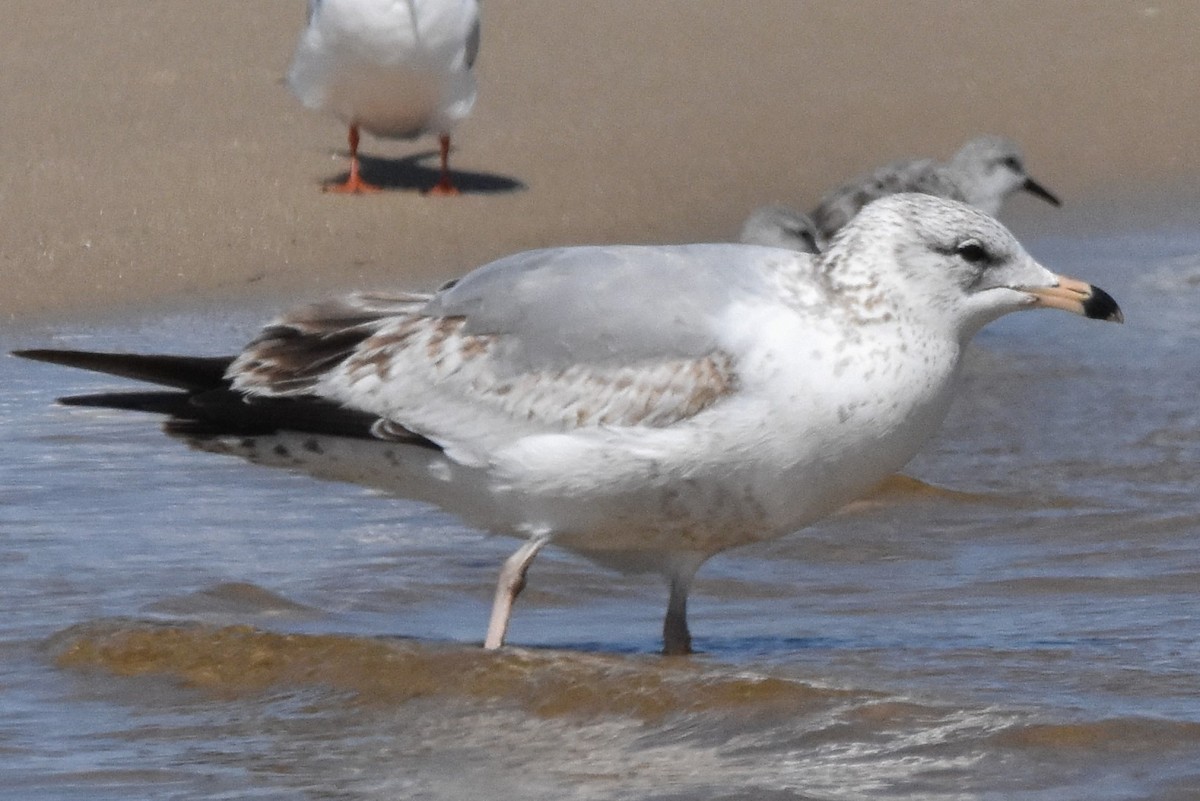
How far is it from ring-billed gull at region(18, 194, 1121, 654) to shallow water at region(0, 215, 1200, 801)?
33cm

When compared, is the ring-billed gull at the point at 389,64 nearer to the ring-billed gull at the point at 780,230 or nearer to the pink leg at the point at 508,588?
the ring-billed gull at the point at 780,230

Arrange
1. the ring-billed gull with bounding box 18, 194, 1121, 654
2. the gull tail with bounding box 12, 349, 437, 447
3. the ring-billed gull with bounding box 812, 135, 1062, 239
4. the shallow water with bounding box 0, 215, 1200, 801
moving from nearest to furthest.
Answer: the shallow water with bounding box 0, 215, 1200, 801, the ring-billed gull with bounding box 18, 194, 1121, 654, the gull tail with bounding box 12, 349, 437, 447, the ring-billed gull with bounding box 812, 135, 1062, 239

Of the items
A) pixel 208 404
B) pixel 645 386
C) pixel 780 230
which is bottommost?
pixel 208 404

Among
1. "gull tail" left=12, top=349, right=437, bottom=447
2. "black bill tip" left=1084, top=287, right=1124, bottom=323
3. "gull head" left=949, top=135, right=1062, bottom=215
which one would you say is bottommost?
"gull tail" left=12, top=349, right=437, bottom=447

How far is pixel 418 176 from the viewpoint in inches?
428

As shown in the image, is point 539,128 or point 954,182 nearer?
point 954,182

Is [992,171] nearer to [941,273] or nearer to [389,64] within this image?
[389,64]

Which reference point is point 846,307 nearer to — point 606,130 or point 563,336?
point 563,336

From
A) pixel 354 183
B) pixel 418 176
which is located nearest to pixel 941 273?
pixel 354 183

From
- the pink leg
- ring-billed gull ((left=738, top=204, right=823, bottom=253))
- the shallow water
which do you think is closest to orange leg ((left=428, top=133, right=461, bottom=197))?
ring-billed gull ((left=738, top=204, right=823, bottom=253))

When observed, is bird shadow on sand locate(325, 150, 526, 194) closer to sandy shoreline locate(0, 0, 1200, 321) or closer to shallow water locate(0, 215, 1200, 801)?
sandy shoreline locate(0, 0, 1200, 321)

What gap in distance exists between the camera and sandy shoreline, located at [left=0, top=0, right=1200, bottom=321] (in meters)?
9.51

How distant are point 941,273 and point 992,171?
207 inches

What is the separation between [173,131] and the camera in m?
10.6
